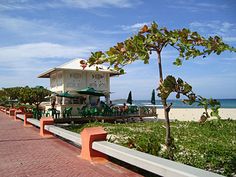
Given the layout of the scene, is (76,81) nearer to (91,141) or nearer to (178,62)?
(91,141)

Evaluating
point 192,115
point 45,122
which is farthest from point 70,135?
point 192,115

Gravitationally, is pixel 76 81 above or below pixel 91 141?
above

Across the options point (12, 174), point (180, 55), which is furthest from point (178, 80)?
point (12, 174)

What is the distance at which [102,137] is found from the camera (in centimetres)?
795

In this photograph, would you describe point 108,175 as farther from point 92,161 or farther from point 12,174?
point 12,174

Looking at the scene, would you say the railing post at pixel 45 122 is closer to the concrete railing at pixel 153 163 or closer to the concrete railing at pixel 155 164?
the concrete railing at pixel 153 163

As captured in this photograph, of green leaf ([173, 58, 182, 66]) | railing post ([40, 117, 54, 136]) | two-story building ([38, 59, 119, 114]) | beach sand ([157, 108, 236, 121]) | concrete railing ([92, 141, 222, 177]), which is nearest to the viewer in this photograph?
concrete railing ([92, 141, 222, 177])

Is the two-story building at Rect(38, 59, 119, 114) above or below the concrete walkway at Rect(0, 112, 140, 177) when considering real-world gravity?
above

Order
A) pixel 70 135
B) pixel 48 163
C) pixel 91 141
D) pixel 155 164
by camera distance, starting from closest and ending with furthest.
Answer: pixel 155 164 → pixel 48 163 → pixel 91 141 → pixel 70 135

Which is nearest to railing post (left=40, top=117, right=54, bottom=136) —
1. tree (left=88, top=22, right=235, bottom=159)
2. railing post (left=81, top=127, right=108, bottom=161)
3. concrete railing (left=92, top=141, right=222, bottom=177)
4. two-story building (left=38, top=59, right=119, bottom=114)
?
railing post (left=81, top=127, right=108, bottom=161)

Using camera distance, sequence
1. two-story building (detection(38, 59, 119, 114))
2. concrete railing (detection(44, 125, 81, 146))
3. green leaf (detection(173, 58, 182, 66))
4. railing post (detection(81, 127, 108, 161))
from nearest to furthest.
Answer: green leaf (detection(173, 58, 182, 66)), railing post (detection(81, 127, 108, 161)), concrete railing (detection(44, 125, 81, 146)), two-story building (detection(38, 59, 119, 114))

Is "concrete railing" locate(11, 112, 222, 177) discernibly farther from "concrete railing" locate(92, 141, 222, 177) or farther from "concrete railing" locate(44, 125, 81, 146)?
"concrete railing" locate(44, 125, 81, 146)

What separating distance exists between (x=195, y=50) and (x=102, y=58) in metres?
1.65

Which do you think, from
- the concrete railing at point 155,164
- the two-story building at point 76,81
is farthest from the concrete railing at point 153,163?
the two-story building at point 76,81
